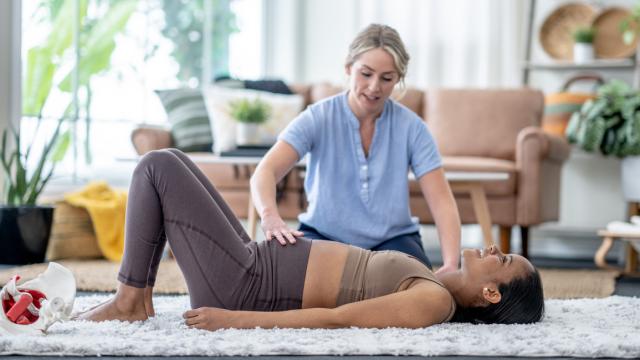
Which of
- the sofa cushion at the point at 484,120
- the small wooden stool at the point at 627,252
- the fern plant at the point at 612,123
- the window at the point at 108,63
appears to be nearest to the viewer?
the small wooden stool at the point at 627,252

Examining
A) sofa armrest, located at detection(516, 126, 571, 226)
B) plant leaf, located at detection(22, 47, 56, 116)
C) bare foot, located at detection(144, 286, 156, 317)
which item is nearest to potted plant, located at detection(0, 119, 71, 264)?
plant leaf, located at detection(22, 47, 56, 116)

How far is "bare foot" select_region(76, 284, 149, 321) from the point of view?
2115 mm

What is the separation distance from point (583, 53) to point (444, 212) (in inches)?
127

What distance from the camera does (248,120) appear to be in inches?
177

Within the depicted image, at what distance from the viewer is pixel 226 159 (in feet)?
13.2

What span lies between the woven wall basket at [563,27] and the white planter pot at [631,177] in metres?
1.16

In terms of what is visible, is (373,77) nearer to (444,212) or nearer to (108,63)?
(444,212)

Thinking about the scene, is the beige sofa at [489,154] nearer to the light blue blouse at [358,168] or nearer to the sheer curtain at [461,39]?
the sheer curtain at [461,39]

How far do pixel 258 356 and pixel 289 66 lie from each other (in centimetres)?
441

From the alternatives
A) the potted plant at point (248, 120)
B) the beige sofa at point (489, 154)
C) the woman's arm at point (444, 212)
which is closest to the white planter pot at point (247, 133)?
the potted plant at point (248, 120)

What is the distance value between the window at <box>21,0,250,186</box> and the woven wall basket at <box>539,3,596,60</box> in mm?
1953

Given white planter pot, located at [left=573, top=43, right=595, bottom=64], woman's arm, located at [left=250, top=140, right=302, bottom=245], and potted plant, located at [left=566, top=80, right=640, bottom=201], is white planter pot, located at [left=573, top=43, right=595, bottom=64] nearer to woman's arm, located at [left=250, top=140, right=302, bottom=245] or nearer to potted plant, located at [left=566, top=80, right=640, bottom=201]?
potted plant, located at [left=566, top=80, right=640, bottom=201]

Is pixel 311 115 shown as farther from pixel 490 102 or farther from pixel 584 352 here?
pixel 490 102

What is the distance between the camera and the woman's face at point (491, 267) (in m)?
2.04
